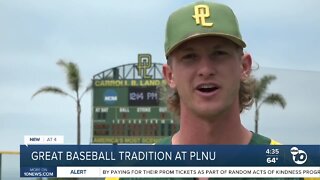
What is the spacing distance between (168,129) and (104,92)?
2457 mm

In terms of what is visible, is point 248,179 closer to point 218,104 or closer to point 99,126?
point 218,104

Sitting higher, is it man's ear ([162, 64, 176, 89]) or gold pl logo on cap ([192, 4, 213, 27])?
gold pl logo on cap ([192, 4, 213, 27])

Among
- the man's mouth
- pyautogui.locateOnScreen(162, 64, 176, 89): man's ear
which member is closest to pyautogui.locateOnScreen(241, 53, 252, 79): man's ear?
the man's mouth

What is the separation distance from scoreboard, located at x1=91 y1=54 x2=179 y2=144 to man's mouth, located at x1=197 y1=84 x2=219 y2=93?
14473 millimetres

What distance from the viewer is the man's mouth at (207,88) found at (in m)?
2.14

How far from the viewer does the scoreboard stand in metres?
16.8

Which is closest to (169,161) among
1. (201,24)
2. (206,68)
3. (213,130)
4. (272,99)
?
(213,130)

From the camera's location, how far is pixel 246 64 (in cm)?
228

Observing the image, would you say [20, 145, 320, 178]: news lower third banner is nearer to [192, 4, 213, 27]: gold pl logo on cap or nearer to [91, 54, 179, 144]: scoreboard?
[192, 4, 213, 27]: gold pl logo on cap

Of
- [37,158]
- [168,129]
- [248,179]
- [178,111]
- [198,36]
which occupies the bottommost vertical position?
[248,179]

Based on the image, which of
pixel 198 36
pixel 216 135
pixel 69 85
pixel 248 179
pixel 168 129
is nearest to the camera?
pixel 198 36

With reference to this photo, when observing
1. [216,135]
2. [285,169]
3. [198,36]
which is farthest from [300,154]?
[198,36]

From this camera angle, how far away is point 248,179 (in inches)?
96.7

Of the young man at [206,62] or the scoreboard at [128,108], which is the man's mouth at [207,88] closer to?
the young man at [206,62]
